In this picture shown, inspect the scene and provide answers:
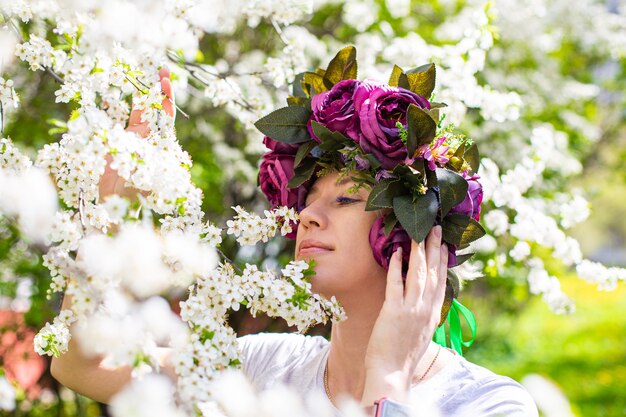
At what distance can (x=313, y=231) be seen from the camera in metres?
2.00

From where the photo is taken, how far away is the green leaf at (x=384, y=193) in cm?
187

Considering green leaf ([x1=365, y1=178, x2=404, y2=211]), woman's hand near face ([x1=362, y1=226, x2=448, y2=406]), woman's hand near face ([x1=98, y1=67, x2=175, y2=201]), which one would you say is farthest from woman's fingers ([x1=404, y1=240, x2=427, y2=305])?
woman's hand near face ([x1=98, y1=67, x2=175, y2=201])

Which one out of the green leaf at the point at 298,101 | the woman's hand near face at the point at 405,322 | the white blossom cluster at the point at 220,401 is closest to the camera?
the white blossom cluster at the point at 220,401

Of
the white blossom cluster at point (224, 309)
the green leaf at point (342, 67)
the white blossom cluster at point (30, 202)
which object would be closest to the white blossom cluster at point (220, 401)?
the white blossom cluster at point (224, 309)

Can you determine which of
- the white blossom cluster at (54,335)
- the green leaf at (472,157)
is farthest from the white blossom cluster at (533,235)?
the white blossom cluster at (54,335)

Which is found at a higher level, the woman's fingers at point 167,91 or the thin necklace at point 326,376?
the woman's fingers at point 167,91

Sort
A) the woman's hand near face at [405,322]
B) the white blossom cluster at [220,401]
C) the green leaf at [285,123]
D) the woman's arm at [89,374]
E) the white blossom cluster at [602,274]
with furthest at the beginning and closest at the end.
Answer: the white blossom cluster at [602,274]
the green leaf at [285,123]
the woman's arm at [89,374]
the woman's hand near face at [405,322]
the white blossom cluster at [220,401]

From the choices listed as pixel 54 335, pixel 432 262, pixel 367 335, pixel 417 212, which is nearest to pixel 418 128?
pixel 417 212

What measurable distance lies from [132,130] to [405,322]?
0.83 metres

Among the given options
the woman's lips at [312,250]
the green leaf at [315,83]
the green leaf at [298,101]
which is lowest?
the woman's lips at [312,250]

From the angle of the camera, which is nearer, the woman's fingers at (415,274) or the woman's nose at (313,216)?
the woman's fingers at (415,274)

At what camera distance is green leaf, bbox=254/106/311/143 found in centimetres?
210

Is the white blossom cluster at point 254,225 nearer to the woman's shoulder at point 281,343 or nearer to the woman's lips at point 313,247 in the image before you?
the woman's lips at point 313,247

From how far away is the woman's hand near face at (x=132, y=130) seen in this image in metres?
1.89
